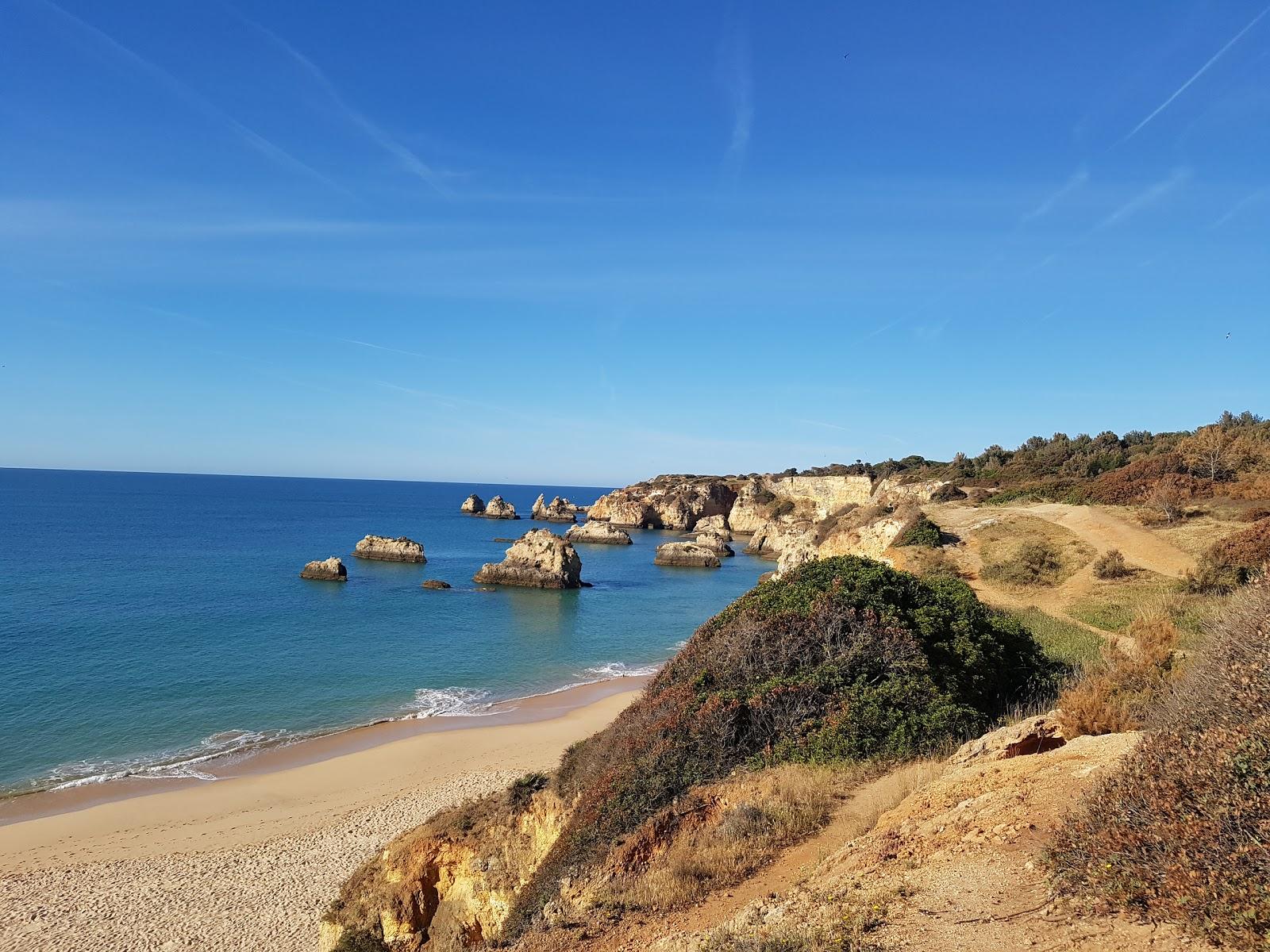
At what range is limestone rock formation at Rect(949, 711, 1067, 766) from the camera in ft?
24.0

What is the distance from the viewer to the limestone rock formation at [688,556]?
2584 inches

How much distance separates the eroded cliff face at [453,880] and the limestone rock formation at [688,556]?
55.6 metres

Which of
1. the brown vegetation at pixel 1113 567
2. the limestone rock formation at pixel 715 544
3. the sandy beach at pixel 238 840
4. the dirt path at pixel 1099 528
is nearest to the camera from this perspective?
the sandy beach at pixel 238 840

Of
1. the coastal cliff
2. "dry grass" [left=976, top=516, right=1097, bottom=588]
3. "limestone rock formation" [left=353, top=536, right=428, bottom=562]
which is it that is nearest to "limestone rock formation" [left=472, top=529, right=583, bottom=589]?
"limestone rock formation" [left=353, top=536, right=428, bottom=562]

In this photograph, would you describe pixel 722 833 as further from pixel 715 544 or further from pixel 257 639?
pixel 715 544

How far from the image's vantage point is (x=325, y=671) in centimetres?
2906

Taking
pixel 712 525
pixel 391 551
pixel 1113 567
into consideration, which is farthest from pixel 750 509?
pixel 1113 567

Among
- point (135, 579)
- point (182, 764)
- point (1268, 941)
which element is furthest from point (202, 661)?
point (1268, 941)

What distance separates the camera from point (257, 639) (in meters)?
33.1

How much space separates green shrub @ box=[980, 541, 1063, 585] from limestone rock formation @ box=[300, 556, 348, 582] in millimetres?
42619

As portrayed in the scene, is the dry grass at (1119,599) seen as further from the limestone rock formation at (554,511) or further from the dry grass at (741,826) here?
the limestone rock formation at (554,511)

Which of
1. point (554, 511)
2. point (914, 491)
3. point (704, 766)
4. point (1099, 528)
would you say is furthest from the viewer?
point (554, 511)

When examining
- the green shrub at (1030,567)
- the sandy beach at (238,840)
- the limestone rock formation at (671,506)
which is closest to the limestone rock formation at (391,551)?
the sandy beach at (238,840)

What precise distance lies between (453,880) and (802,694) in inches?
223
